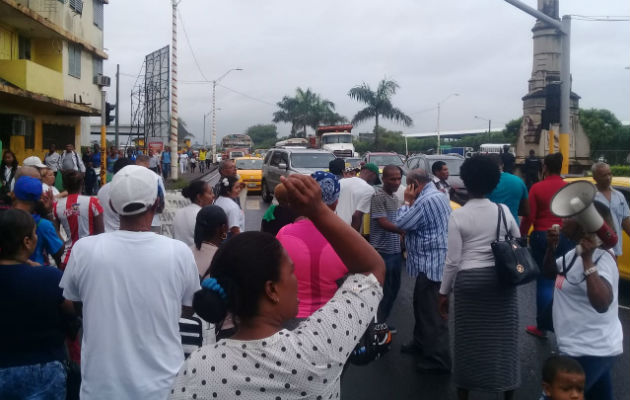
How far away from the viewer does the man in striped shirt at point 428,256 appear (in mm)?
5633

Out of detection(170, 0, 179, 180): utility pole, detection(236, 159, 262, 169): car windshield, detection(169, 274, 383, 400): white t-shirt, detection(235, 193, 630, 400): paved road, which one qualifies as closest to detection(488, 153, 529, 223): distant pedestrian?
detection(235, 193, 630, 400): paved road

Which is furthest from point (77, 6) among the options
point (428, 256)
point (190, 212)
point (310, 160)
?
point (428, 256)

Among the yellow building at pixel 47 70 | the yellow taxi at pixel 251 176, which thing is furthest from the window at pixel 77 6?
the yellow taxi at pixel 251 176

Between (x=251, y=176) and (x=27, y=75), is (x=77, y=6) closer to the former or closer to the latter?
(x=27, y=75)

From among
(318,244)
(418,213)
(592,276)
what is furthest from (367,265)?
(418,213)

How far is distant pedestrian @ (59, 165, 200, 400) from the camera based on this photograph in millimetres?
2773

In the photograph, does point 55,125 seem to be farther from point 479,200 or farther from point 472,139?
point 472,139

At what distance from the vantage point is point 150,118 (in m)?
34.6

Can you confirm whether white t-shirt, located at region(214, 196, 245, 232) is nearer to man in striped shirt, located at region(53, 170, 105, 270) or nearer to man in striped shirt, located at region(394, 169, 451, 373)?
man in striped shirt, located at region(53, 170, 105, 270)

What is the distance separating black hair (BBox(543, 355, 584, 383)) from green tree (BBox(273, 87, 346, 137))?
6186 centimetres

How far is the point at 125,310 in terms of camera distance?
279 centimetres

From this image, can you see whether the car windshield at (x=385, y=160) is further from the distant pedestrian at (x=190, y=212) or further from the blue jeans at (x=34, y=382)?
the blue jeans at (x=34, y=382)

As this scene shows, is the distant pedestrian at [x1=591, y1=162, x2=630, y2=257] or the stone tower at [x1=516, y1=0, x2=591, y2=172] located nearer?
the distant pedestrian at [x1=591, y1=162, x2=630, y2=257]

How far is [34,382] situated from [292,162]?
55.1 ft
